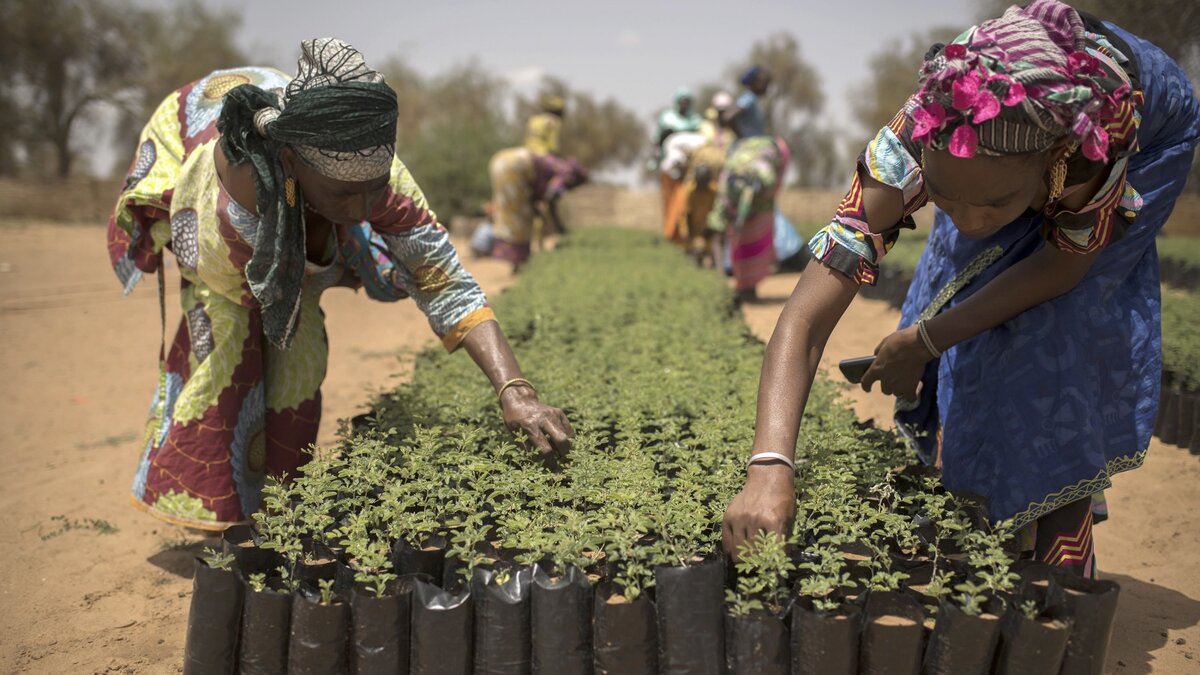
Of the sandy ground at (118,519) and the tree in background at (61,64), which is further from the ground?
the tree in background at (61,64)

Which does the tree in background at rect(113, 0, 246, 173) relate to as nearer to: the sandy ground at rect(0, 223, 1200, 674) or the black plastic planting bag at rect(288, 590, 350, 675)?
the sandy ground at rect(0, 223, 1200, 674)

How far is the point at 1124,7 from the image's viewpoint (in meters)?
11.3

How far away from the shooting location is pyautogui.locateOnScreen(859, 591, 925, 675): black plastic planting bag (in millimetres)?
2156

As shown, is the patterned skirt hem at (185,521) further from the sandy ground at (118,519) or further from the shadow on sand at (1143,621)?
the shadow on sand at (1143,621)

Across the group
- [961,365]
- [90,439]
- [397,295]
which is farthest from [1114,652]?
[90,439]

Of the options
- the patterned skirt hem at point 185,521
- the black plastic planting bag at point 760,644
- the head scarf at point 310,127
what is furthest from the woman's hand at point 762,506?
the patterned skirt hem at point 185,521

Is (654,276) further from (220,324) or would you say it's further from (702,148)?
(220,324)

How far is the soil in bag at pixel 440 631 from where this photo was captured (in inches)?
90.7

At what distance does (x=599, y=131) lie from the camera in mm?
47969

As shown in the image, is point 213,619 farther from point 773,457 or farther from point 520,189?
point 520,189

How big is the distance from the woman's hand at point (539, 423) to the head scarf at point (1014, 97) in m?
1.45

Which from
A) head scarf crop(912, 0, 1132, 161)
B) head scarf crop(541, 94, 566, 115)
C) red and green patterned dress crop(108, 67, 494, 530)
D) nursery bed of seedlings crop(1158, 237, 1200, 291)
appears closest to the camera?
head scarf crop(912, 0, 1132, 161)

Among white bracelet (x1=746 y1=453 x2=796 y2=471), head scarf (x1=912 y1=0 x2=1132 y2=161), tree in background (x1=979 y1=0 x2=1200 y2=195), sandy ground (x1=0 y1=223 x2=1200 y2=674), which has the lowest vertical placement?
sandy ground (x1=0 y1=223 x2=1200 y2=674)

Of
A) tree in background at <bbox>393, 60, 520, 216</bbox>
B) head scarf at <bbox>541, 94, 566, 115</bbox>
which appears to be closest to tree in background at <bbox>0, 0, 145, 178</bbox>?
tree in background at <bbox>393, 60, 520, 216</bbox>
